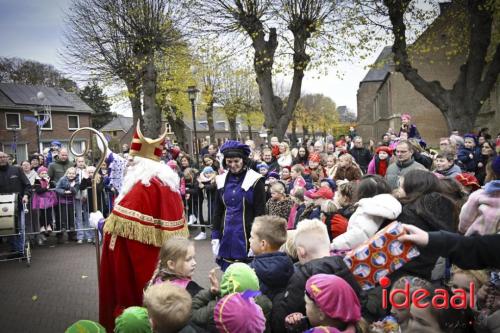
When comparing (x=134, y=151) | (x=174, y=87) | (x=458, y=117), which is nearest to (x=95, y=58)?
(x=174, y=87)

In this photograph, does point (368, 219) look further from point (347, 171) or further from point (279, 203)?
point (347, 171)

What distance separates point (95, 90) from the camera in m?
58.3

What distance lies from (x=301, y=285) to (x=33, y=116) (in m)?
39.4

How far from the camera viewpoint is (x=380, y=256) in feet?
7.73

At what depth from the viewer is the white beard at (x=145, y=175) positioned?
4.01 m

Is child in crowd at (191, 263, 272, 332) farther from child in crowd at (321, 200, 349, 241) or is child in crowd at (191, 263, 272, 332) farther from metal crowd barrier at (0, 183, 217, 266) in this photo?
metal crowd barrier at (0, 183, 217, 266)

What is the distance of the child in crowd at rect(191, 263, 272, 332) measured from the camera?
2.47m

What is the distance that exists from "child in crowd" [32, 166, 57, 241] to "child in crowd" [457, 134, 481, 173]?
9239 mm

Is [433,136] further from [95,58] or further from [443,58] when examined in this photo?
[95,58]

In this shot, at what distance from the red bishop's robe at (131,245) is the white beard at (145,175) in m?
0.06

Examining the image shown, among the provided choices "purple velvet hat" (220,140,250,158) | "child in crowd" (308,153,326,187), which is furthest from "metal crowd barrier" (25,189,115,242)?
"purple velvet hat" (220,140,250,158)

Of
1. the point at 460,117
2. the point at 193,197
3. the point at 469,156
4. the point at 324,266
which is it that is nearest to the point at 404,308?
the point at 324,266

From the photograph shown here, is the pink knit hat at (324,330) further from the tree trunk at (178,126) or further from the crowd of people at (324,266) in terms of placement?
the tree trunk at (178,126)

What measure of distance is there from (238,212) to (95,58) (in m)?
18.2
